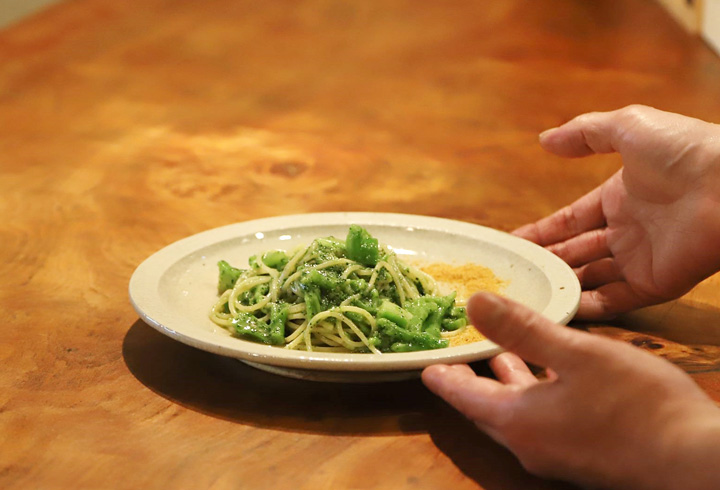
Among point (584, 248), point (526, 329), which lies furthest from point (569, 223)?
point (526, 329)

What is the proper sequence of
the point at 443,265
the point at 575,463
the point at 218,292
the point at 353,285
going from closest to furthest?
1. the point at 575,463
2. the point at 353,285
3. the point at 218,292
4. the point at 443,265

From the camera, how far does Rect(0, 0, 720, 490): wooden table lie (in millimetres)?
1158

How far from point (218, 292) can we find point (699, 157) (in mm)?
869

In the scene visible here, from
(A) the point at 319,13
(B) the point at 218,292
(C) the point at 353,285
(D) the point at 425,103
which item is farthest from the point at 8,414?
(A) the point at 319,13

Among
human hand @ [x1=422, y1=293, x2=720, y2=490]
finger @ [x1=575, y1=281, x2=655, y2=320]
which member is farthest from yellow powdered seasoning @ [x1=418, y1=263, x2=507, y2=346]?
human hand @ [x1=422, y1=293, x2=720, y2=490]

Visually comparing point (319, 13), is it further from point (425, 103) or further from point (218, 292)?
point (218, 292)

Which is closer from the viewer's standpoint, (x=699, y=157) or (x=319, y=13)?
(x=699, y=157)

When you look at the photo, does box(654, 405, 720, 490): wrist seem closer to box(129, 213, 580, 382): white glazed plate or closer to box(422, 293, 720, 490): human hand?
box(422, 293, 720, 490): human hand

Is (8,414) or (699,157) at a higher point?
(699,157)

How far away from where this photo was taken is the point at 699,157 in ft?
4.88

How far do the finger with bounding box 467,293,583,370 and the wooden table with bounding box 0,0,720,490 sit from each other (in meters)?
0.18

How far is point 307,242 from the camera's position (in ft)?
5.80

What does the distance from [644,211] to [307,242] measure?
0.65 meters

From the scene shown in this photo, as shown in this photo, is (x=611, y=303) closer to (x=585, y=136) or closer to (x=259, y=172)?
(x=585, y=136)
